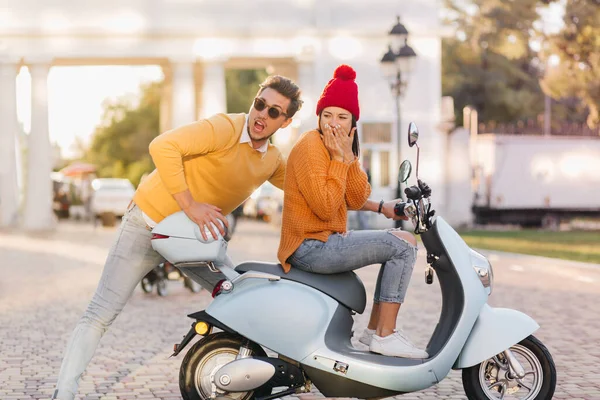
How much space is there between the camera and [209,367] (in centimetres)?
579

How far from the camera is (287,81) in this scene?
591 cm

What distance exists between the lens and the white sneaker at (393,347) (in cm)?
577

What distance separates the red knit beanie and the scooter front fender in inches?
46.2

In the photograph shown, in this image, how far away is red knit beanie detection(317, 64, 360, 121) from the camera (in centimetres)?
575

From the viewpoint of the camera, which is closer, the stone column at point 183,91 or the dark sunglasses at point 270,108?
the dark sunglasses at point 270,108

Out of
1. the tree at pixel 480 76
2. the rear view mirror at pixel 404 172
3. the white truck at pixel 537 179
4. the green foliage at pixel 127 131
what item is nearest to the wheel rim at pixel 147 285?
the rear view mirror at pixel 404 172

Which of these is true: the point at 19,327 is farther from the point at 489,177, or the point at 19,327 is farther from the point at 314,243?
the point at 489,177

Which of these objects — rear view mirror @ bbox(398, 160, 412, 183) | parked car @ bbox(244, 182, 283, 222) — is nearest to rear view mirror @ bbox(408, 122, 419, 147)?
rear view mirror @ bbox(398, 160, 412, 183)

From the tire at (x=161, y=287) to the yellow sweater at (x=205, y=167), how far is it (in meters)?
7.10

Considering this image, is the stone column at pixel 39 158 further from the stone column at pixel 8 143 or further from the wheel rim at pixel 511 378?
the wheel rim at pixel 511 378

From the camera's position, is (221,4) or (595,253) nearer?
(595,253)

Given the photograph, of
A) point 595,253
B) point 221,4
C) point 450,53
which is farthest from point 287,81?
point 450,53

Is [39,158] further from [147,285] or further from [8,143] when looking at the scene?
[147,285]

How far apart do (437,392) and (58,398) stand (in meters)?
2.23
